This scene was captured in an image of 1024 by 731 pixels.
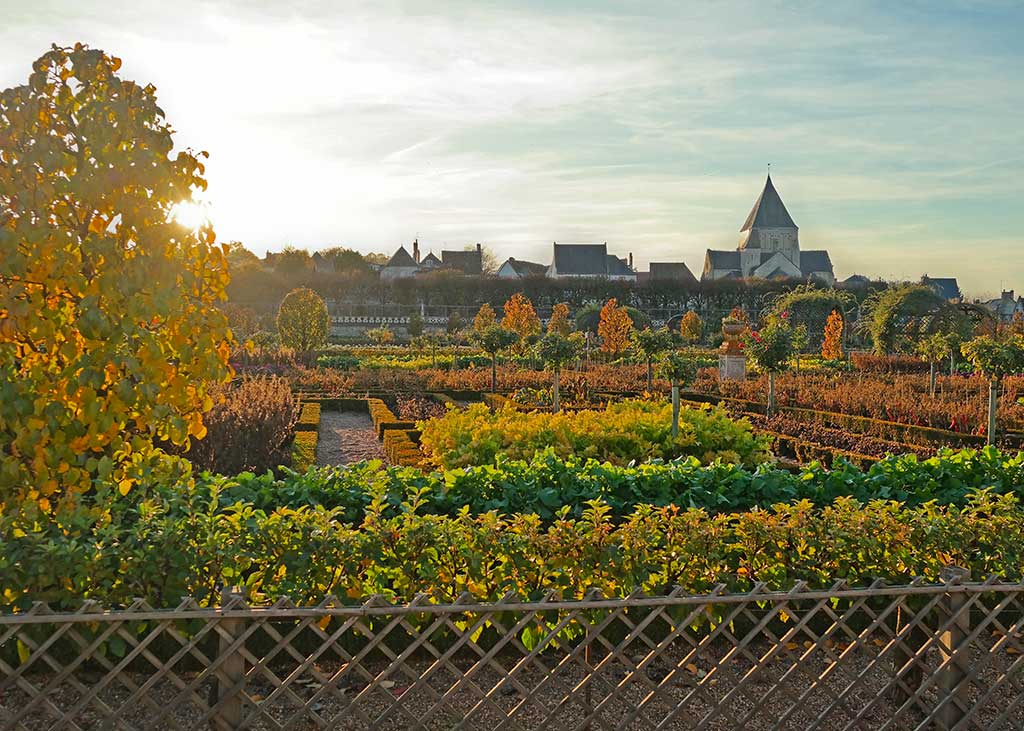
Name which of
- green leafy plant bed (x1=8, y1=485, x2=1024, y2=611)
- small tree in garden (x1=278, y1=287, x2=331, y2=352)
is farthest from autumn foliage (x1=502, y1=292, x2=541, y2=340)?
green leafy plant bed (x1=8, y1=485, x2=1024, y2=611)

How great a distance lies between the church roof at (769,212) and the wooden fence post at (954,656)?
72139 mm

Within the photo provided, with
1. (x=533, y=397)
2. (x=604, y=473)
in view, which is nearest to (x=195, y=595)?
(x=604, y=473)

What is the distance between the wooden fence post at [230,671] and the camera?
273 cm

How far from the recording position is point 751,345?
13945 millimetres

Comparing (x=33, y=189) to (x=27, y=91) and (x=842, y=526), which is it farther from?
(x=842, y=526)

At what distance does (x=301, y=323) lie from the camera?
23.8 m

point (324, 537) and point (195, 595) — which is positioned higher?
point (324, 537)

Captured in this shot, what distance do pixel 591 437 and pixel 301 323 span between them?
16.6m

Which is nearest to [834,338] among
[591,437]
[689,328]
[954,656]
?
[689,328]

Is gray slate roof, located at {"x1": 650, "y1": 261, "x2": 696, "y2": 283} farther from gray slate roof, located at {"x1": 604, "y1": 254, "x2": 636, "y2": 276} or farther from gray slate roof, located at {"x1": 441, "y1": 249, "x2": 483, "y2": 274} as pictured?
gray slate roof, located at {"x1": 441, "y1": 249, "x2": 483, "y2": 274}

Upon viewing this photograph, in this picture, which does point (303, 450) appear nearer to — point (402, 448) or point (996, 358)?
point (402, 448)

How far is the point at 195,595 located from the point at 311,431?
8.32 metres

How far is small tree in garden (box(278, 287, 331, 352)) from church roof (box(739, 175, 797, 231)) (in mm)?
55070

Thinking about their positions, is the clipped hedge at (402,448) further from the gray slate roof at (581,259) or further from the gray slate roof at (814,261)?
the gray slate roof at (814,261)
